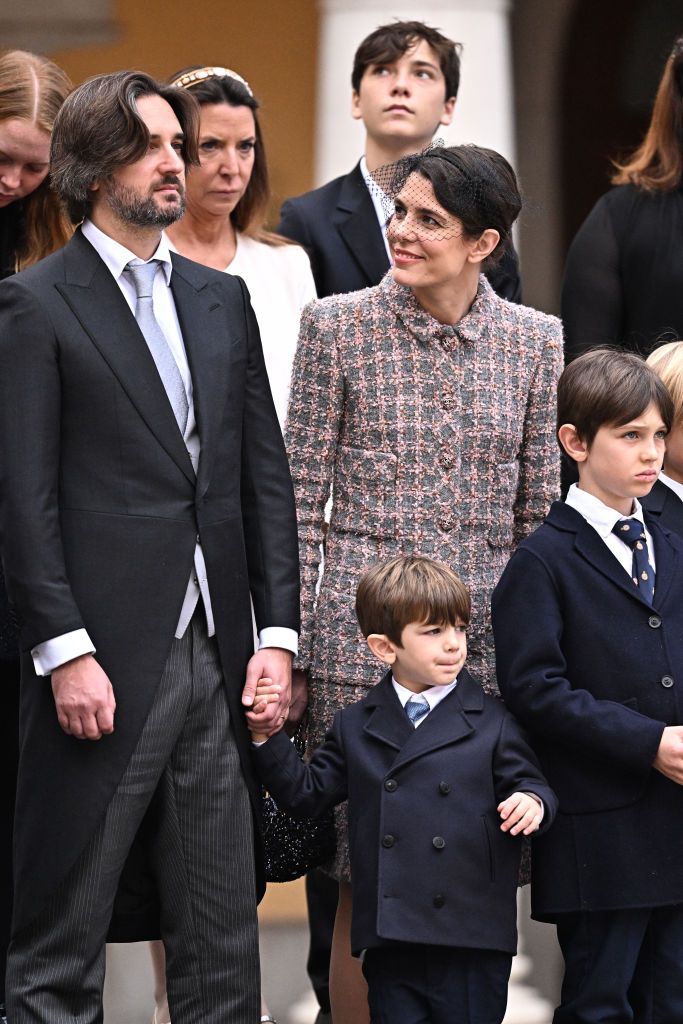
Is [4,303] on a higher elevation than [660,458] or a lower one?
higher

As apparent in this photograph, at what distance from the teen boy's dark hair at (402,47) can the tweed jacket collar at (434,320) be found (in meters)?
1.25

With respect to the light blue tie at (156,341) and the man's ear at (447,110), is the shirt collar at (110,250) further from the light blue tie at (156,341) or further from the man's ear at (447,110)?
the man's ear at (447,110)

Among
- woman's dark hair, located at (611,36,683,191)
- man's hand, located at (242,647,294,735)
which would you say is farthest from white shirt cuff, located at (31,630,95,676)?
woman's dark hair, located at (611,36,683,191)

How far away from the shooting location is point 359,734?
4.02 meters

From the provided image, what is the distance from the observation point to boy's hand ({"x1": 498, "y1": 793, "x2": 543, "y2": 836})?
12.7ft

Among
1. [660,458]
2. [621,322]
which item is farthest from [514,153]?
[660,458]

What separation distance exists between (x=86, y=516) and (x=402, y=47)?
219cm

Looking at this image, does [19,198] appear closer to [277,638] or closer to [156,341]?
[156,341]

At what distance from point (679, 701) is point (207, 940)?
107cm

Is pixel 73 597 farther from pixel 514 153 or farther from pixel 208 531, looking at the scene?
pixel 514 153

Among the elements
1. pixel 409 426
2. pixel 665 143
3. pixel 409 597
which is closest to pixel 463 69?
pixel 665 143

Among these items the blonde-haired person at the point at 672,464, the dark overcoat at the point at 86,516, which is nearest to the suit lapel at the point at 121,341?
the dark overcoat at the point at 86,516

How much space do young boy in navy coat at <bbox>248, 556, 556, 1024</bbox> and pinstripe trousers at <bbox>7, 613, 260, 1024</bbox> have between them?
0.14 meters

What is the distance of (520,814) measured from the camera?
152 inches
